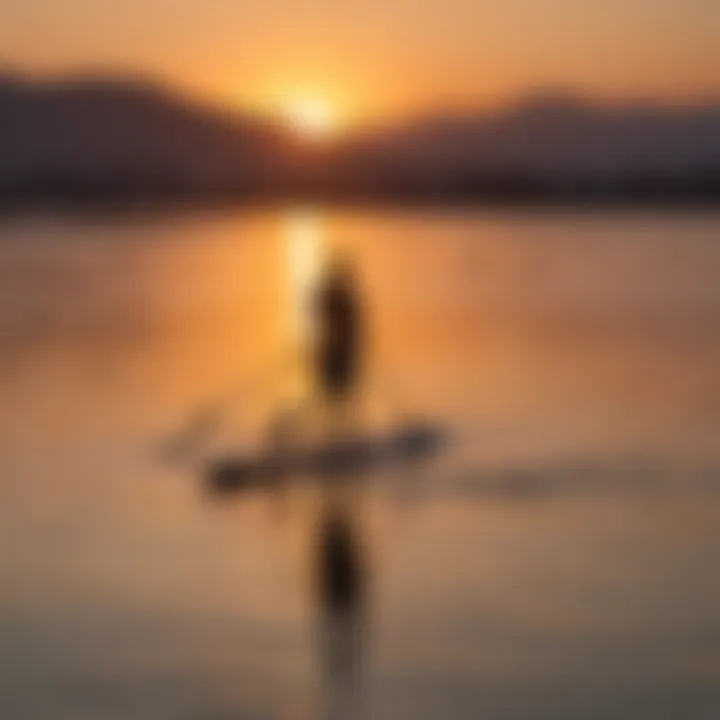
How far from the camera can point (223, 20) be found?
2207 millimetres

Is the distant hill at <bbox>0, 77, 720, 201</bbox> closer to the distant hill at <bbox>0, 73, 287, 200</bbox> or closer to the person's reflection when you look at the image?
the distant hill at <bbox>0, 73, 287, 200</bbox>

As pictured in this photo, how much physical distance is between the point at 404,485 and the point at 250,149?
69 centimetres

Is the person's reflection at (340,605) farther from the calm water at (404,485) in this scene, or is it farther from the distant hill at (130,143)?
the distant hill at (130,143)

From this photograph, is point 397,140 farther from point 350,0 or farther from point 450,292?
point 450,292

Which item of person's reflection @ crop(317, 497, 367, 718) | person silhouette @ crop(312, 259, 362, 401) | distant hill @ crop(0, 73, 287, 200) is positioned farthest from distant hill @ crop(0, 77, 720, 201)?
person's reflection @ crop(317, 497, 367, 718)

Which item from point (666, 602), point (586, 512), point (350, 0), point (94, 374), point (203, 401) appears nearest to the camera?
point (666, 602)

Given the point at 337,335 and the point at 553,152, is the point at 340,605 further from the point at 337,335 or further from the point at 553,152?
the point at 553,152

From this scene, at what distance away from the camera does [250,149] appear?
7.56 feet

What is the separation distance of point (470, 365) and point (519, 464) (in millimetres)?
254

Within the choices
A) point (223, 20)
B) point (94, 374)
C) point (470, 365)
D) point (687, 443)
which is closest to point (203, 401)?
point (94, 374)

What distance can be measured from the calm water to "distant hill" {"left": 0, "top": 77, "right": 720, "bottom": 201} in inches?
2.9

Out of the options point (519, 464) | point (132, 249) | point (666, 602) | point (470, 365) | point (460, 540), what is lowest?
point (666, 602)

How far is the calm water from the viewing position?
6.15ft

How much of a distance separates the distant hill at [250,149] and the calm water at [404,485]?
73mm
